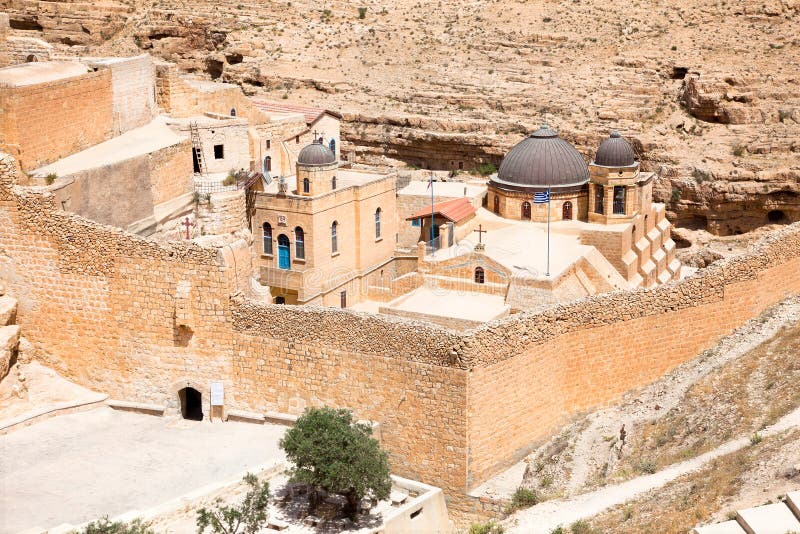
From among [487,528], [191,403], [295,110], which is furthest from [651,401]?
[295,110]

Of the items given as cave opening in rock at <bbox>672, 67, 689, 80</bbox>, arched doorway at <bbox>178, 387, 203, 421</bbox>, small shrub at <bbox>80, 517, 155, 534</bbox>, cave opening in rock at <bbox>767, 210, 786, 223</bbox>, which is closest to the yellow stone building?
Answer: arched doorway at <bbox>178, 387, 203, 421</bbox>

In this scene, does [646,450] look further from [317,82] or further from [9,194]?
[317,82]

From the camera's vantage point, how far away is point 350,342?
74.0ft

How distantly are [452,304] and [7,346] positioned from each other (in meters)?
10.9

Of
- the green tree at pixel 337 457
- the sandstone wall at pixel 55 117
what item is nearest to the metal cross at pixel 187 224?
the sandstone wall at pixel 55 117

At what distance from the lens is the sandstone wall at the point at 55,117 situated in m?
25.7

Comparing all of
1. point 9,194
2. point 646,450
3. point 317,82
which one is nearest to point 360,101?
point 317,82

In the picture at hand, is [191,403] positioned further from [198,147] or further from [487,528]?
[198,147]

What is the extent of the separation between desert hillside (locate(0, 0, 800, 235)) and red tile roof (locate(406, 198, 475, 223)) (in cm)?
853

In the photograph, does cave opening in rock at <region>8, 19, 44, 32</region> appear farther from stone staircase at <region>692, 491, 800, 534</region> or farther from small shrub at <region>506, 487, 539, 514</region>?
stone staircase at <region>692, 491, 800, 534</region>

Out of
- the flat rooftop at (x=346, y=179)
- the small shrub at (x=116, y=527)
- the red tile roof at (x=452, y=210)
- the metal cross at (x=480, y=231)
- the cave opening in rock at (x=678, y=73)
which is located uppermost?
the cave opening in rock at (x=678, y=73)

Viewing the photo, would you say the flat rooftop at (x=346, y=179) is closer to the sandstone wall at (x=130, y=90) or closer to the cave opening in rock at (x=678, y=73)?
the sandstone wall at (x=130, y=90)

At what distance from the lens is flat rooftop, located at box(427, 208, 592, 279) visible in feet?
104

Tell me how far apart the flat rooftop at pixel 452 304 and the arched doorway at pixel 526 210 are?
4815mm
